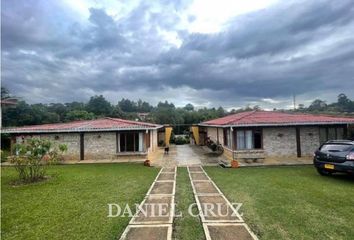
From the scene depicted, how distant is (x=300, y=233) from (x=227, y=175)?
6.96 metres

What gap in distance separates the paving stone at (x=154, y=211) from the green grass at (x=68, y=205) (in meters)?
0.32

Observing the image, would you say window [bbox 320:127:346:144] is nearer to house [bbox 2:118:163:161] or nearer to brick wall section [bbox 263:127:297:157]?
brick wall section [bbox 263:127:297:157]

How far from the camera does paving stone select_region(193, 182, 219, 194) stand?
902 cm

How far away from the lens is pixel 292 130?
18.0 meters

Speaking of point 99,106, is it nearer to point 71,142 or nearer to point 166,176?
point 71,142

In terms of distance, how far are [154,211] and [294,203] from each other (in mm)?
3905

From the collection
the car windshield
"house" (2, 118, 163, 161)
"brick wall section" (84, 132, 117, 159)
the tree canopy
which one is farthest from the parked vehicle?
the tree canopy

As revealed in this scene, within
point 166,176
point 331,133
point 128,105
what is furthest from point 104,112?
point 166,176

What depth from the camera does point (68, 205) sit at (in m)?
7.50

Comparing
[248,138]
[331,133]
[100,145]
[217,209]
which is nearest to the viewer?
[217,209]

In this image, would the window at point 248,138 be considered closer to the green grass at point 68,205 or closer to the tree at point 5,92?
the green grass at point 68,205

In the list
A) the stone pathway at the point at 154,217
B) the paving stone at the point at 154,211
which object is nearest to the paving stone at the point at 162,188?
the stone pathway at the point at 154,217

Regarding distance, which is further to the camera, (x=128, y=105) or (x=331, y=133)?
(x=128, y=105)

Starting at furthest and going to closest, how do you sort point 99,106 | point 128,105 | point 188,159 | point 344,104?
point 128,105 < point 99,106 < point 344,104 < point 188,159
